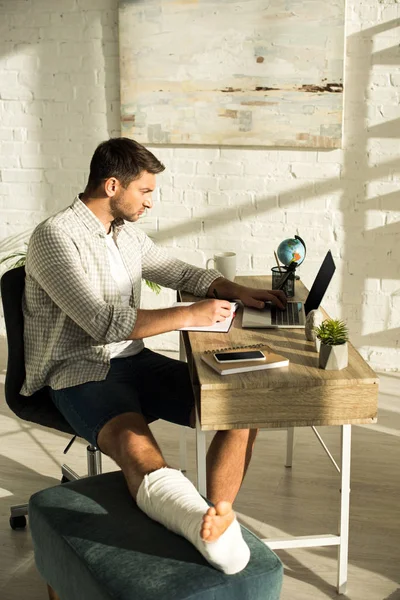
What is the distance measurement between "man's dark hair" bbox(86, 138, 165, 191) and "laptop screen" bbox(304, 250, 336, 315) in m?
0.60

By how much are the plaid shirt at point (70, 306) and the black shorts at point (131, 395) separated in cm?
5

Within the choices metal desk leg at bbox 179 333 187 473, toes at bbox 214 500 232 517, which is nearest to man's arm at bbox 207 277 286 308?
metal desk leg at bbox 179 333 187 473

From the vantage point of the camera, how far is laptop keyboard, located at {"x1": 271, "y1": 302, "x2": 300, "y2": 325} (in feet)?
7.78

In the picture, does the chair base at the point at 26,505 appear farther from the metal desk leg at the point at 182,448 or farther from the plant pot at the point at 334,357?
the plant pot at the point at 334,357

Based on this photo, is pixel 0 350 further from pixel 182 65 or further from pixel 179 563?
pixel 179 563

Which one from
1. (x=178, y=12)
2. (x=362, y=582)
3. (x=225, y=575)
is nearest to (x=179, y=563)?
(x=225, y=575)

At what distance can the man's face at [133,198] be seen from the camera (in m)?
2.37

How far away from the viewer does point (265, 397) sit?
1921 mm

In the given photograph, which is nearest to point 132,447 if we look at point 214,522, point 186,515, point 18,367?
point 186,515

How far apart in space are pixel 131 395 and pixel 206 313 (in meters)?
0.32

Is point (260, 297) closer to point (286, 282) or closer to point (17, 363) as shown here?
point (286, 282)

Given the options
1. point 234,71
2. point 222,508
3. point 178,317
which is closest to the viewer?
point 222,508

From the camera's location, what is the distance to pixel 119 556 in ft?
5.41

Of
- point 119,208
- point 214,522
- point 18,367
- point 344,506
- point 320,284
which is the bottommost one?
point 344,506
